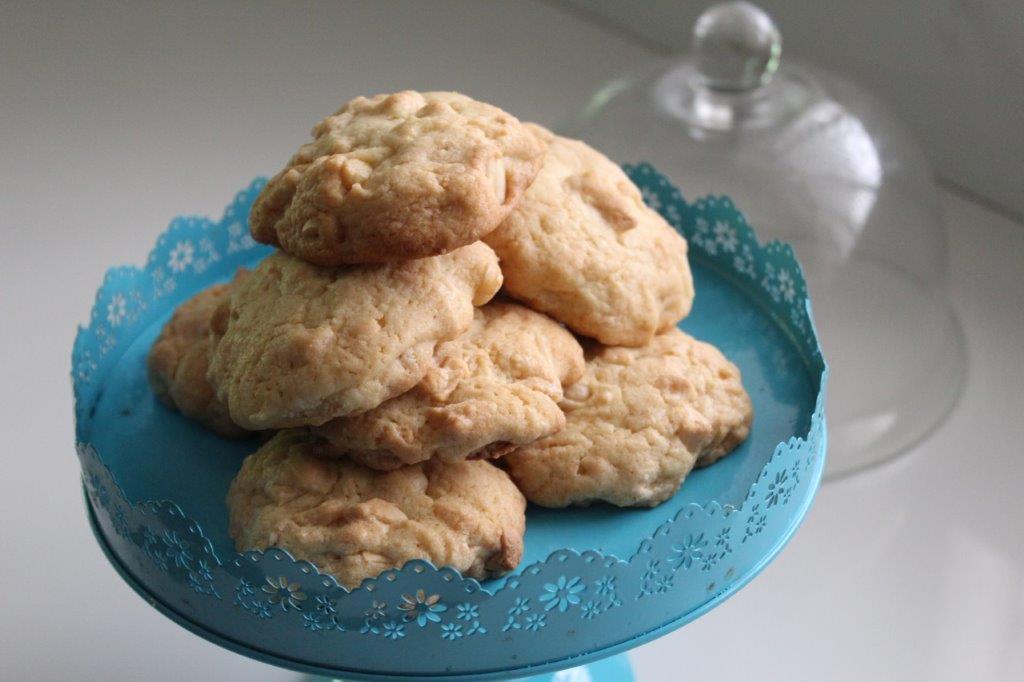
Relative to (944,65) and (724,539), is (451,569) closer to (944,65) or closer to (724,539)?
(724,539)

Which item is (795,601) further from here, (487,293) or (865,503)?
(487,293)

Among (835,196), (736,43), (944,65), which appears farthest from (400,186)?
(944,65)

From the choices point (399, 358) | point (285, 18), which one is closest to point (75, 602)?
point (399, 358)

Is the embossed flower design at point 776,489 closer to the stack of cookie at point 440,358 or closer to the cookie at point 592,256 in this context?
the stack of cookie at point 440,358

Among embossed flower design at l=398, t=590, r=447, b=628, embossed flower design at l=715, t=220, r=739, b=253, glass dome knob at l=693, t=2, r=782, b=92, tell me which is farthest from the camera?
glass dome knob at l=693, t=2, r=782, b=92

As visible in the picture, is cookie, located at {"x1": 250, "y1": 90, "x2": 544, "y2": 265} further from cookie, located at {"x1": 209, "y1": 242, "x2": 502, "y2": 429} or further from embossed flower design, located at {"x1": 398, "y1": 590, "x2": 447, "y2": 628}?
embossed flower design, located at {"x1": 398, "y1": 590, "x2": 447, "y2": 628}

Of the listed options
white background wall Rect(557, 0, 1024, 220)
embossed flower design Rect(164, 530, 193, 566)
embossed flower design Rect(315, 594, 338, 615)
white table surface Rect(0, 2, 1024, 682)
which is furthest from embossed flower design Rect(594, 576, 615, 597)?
white background wall Rect(557, 0, 1024, 220)
